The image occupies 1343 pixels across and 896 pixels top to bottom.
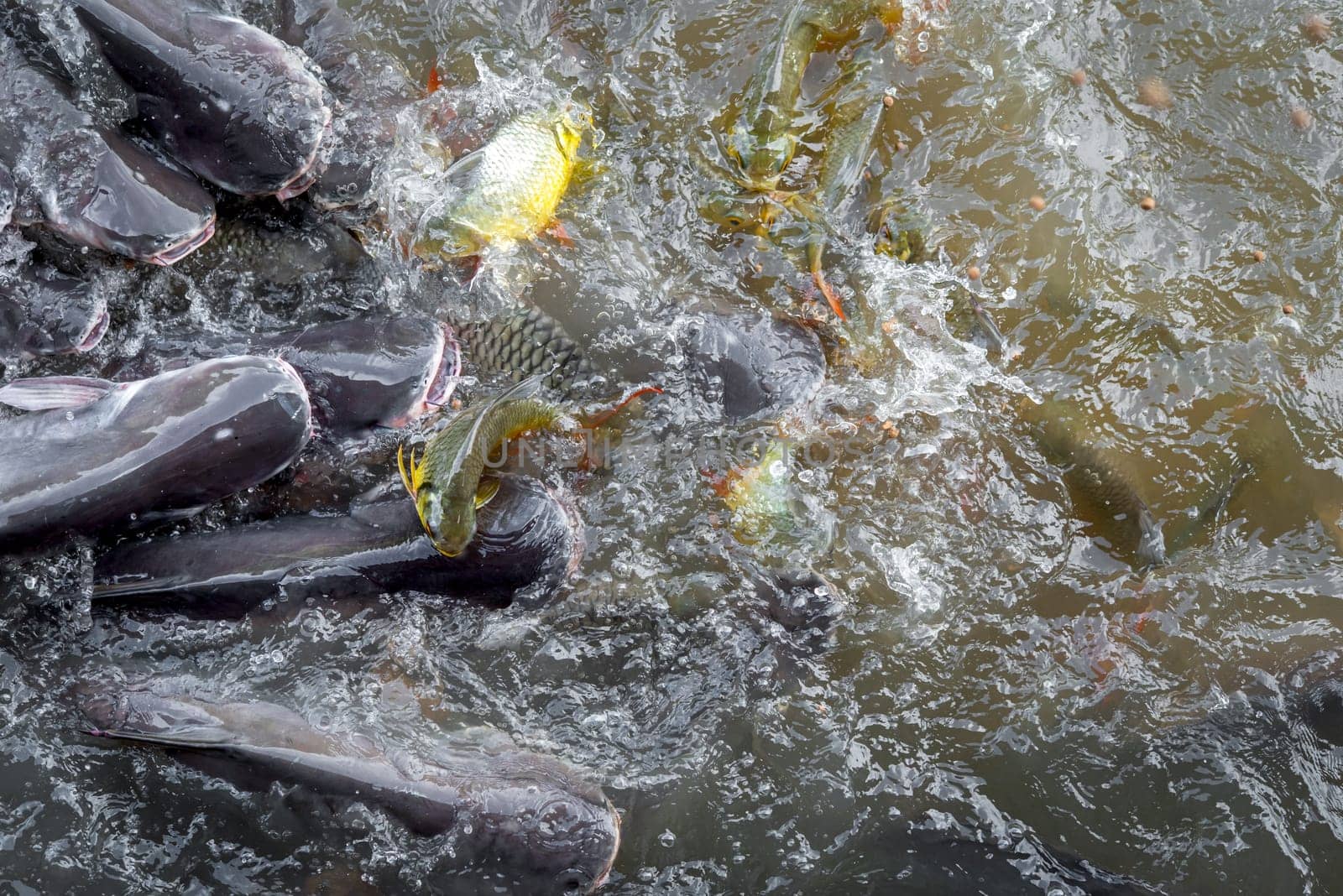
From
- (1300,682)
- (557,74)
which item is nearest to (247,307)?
(557,74)

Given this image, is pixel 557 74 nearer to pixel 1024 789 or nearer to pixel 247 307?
pixel 247 307

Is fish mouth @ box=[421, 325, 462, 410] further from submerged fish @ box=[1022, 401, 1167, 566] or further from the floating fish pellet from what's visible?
the floating fish pellet

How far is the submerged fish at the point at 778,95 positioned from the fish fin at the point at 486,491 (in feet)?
4.94

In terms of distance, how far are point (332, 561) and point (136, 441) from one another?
2.17 ft

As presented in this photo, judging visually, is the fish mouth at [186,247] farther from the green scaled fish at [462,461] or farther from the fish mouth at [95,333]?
the green scaled fish at [462,461]

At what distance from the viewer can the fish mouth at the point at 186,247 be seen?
118 inches

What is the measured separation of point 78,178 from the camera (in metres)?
2.91

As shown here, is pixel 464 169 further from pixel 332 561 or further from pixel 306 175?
pixel 332 561

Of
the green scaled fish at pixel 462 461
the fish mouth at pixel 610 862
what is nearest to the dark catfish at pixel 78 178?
the green scaled fish at pixel 462 461

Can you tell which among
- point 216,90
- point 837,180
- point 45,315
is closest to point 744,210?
point 837,180

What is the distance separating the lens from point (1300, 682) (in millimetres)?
3047

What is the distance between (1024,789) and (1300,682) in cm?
101

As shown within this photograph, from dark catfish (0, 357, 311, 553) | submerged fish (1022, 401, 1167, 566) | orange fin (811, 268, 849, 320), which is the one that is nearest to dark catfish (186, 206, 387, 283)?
dark catfish (0, 357, 311, 553)

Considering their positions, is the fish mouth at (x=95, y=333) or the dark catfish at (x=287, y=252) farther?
the dark catfish at (x=287, y=252)
